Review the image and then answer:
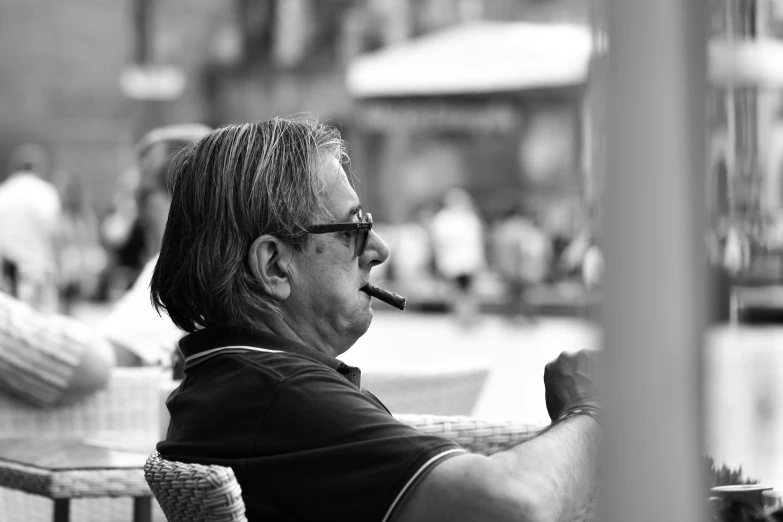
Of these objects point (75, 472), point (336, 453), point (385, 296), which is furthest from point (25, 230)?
point (336, 453)

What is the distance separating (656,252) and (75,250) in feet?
54.1

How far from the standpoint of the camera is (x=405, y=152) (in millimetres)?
22641

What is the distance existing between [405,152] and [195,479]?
21341 millimetres

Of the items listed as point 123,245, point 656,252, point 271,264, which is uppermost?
point 656,252

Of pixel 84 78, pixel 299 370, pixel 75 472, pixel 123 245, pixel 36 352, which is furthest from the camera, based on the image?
pixel 84 78

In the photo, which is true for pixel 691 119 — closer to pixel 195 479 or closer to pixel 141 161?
pixel 195 479

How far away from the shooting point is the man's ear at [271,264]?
1.62 m

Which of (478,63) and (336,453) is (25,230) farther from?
(336,453)

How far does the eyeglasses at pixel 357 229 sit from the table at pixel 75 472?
0.77 meters

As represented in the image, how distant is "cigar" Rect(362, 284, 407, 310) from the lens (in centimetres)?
174

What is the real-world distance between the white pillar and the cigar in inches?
35.9

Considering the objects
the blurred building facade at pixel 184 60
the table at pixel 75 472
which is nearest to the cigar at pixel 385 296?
the table at pixel 75 472

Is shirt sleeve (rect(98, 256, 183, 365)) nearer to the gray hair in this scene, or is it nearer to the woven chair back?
the gray hair

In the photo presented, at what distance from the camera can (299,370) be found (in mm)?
1481
